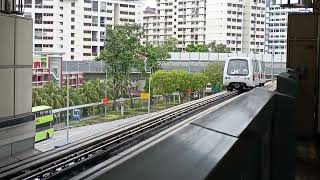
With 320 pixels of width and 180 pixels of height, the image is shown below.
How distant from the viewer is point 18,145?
624 cm

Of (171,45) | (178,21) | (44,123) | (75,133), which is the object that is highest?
(178,21)

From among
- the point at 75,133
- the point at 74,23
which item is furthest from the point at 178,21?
the point at 75,133

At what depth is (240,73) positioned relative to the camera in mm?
13031

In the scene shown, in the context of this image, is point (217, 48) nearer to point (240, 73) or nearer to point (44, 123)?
point (240, 73)

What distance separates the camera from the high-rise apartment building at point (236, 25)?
1543cm

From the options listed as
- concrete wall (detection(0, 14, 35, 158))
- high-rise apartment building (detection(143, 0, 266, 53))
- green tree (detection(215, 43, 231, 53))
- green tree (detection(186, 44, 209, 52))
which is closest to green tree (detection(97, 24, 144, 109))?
high-rise apartment building (detection(143, 0, 266, 53))

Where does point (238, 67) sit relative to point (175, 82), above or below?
above

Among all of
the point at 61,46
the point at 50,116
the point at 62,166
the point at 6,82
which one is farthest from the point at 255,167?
the point at 61,46

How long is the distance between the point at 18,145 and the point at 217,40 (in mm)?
10880

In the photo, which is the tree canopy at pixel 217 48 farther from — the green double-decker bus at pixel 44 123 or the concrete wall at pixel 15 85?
the concrete wall at pixel 15 85

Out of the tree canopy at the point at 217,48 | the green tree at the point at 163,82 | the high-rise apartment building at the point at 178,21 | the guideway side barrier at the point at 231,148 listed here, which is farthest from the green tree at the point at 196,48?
the guideway side barrier at the point at 231,148

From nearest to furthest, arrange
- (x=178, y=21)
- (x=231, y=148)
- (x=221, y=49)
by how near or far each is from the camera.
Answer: (x=231, y=148) < (x=221, y=49) < (x=178, y=21)

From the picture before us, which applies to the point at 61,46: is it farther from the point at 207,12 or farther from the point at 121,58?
the point at 207,12

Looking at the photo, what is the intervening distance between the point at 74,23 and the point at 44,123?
3500mm
